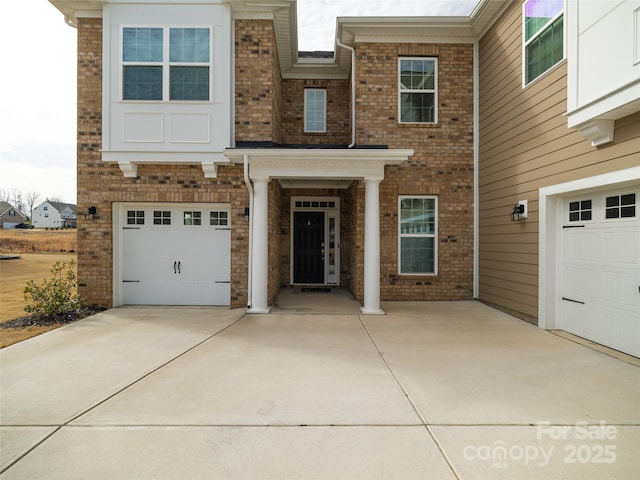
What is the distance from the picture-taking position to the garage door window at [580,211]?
16.9ft

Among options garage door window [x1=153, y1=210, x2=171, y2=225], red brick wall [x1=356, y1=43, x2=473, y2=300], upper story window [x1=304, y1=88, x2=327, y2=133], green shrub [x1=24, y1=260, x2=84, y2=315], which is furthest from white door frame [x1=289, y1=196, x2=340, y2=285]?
green shrub [x1=24, y1=260, x2=84, y2=315]

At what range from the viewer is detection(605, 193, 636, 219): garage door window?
4.45 m

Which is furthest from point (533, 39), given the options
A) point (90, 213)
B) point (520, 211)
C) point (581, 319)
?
point (90, 213)

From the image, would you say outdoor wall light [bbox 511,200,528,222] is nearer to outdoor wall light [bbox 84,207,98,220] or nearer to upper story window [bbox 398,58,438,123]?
upper story window [bbox 398,58,438,123]

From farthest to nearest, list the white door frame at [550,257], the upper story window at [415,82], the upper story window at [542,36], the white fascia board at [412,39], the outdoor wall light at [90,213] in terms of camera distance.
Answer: the upper story window at [415,82]
the white fascia board at [412,39]
the outdoor wall light at [90,213]
the white door frame at [550,257]
the upper story window at [542,36]

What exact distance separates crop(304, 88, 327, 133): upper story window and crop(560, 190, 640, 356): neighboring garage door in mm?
6271

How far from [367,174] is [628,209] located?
3.91 metres

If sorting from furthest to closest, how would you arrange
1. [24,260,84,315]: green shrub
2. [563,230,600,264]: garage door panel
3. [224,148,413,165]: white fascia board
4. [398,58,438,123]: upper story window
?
[398,58,438,123]: upper story window, [224,148,413,165]: white fascia board, [24,260,84,315]: green shrub, [563,230,600,264]: garage door panel

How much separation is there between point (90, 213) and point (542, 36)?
29.5ft

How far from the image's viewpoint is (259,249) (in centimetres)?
685

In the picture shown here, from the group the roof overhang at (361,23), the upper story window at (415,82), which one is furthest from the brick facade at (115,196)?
the upper story window at (415,82)

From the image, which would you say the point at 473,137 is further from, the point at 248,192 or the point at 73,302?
the point at 73,302

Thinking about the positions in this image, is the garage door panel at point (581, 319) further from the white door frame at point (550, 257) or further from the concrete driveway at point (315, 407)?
the concrete driveway at point (315, 407)

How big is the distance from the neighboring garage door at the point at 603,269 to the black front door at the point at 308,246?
584 cm
